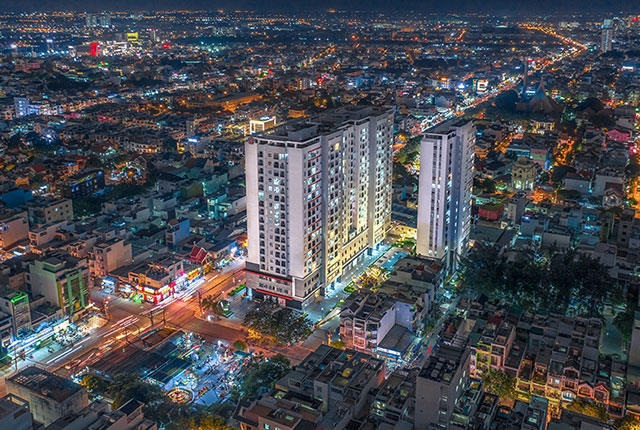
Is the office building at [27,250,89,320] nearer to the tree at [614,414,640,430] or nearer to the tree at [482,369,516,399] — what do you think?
the tree at [482,369,516,399]

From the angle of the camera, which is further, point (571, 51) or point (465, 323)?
point (571, 51)

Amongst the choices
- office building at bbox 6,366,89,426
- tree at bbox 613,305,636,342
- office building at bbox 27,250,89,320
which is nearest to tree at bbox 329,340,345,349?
office building at bbox 6,366,89,426

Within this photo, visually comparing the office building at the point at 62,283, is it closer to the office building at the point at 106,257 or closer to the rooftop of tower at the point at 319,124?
the office building at the point at 106,257

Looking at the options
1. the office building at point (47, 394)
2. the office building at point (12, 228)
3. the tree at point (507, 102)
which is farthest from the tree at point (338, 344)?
the tree at point (507, 102)

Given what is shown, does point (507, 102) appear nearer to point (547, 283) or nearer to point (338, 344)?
point (547, 283)

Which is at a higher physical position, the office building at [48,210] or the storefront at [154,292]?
the office building at [48,210]

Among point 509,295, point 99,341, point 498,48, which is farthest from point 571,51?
point 99,341

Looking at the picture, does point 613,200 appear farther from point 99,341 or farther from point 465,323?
point 99,341
